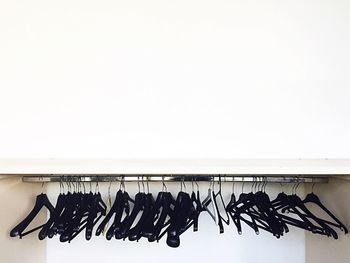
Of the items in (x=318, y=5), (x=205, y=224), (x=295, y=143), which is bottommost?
(x=205, y=224)

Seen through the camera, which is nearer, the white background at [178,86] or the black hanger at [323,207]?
the black hanger at [323,207]

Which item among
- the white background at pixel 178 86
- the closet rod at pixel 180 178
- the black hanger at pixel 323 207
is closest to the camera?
the black hanger at pixel 323 207

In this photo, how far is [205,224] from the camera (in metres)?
1.14

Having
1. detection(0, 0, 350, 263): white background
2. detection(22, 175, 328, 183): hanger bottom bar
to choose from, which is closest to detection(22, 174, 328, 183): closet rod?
detection(22, 175, 328, 183): hanger bottom bar

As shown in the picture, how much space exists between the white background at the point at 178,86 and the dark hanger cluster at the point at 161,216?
20cm

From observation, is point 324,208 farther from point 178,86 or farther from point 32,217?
point 32,217

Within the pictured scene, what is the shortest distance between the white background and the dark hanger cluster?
205 mm

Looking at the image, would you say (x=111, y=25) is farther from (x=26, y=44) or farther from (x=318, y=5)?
(x=318, y=5)

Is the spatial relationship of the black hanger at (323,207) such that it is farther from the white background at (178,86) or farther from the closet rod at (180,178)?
the white background at (178,86)

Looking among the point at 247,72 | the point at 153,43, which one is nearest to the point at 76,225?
the point at 153,43

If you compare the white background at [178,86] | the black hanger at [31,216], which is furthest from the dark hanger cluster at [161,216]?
the white background at [178,86]

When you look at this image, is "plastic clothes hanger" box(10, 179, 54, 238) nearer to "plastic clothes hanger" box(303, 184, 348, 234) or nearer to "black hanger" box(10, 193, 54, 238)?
"black hanger" box(10, 193, 54, 238)

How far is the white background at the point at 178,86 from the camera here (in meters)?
1.13

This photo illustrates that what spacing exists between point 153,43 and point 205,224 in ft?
2.70
